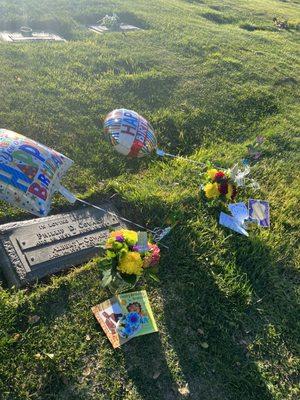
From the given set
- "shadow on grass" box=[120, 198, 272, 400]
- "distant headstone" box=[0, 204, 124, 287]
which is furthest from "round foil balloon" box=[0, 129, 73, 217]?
"shadow on grass" box=[120, 198, 272, 400]

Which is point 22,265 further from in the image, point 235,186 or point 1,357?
point 235,186

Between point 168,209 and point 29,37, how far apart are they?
207 inches

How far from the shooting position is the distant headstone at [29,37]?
7641mm

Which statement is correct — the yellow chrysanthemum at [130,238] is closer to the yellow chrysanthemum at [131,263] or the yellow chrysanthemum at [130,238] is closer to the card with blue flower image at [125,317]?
the yellow chrysanthemum at [131,263]

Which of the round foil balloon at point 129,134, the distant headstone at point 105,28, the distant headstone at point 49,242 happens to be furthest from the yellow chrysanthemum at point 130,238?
the distant headstone at point 105,28

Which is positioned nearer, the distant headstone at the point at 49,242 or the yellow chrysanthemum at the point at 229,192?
the distant headstone at the point at 49,242

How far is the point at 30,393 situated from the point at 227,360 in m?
1.63

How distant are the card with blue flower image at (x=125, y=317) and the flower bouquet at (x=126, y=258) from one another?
7.4 inches

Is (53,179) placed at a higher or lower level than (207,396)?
higher

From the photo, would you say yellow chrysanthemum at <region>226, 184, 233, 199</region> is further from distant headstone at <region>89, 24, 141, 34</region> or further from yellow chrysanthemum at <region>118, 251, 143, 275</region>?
distant headstone at <region>89, 24, 141, 34</region>

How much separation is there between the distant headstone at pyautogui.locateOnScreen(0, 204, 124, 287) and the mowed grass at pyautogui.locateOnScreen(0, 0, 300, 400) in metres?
0.14

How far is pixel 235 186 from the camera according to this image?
15.5 feet

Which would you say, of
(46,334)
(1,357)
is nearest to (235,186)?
(46,334)

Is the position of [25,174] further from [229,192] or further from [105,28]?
[105,28]
